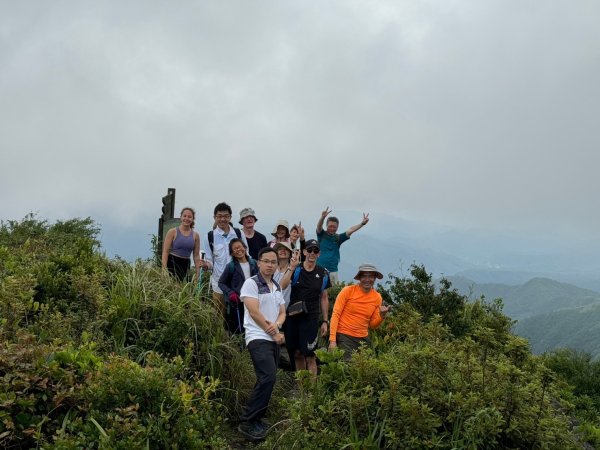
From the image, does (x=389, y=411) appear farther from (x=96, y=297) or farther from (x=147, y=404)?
(x=96, y=297)

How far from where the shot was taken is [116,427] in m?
3.41

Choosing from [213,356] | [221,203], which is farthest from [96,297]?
[221,203]

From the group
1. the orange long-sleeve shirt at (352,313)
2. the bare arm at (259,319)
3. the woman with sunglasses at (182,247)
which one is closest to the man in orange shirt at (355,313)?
the orange long-sleeve shirt at (352,313)

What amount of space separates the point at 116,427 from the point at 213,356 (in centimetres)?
280

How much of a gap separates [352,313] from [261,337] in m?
1.76

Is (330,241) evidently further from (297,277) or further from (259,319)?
(259,319)

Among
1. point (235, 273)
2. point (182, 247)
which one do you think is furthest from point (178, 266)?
point (235, 273)

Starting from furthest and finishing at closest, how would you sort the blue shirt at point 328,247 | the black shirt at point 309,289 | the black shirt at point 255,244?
the blue shirt at point 328,247 < the black shirt at point 255,244 < the black shirt at point 309,289

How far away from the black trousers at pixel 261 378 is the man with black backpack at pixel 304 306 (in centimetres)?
106

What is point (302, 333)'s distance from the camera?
661 cm

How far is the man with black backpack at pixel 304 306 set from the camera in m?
6.57

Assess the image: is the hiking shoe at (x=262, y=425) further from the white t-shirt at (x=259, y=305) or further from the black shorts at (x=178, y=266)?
the black shorts at (x=178, y=266)

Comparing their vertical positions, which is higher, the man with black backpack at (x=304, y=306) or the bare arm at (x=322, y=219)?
the bare arm at (x=322, y=219)

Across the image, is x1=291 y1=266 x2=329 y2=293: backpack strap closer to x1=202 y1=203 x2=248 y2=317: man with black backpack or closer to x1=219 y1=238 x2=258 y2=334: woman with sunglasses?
x1=219 y1=238 x2=258 y2=334: woman with sunglasses
